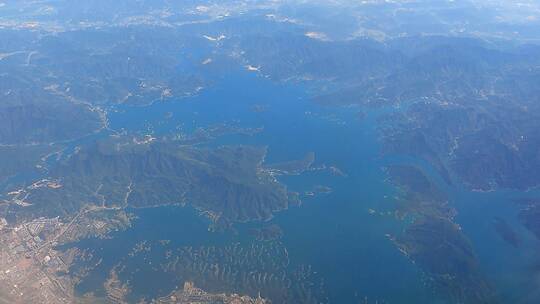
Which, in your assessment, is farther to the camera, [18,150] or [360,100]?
[360,100]

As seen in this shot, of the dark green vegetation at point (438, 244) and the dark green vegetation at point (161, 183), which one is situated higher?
the dark green vegetation at point (438, 244)

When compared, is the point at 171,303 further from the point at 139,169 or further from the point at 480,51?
the point at 480,51

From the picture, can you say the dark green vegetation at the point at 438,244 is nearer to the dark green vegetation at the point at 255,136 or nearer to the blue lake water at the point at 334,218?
the dark green vegetation at the point at 255,136

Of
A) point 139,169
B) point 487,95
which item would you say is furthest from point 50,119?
point 487,95

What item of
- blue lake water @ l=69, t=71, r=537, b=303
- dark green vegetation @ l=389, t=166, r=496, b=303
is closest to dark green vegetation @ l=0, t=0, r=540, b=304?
dark green vegetation @ l=389, t=166, r=496, b=303

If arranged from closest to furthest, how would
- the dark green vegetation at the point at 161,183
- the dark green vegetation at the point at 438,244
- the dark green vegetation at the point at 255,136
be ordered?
1. the dark green vegetation at the point at 438,244
2. the dark green vegetation at the point at 255,136
3. the dark green vegetation at the point at 161,183

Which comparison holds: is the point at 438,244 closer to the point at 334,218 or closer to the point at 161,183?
the point at 334,218

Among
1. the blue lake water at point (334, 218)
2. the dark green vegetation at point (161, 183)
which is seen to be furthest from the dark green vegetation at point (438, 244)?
the dark green vegetation at point (161, 183)

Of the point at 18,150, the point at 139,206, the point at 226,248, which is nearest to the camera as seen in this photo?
the point at 226,248
